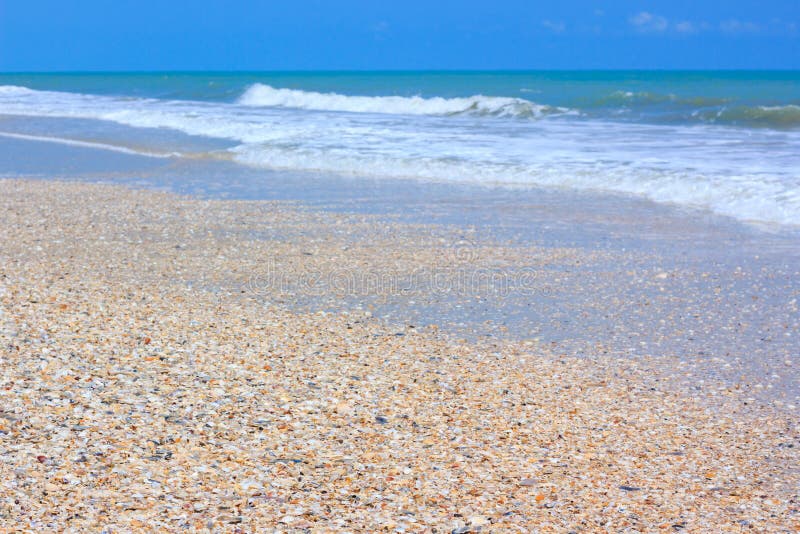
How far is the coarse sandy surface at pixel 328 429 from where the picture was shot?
8.69 feet

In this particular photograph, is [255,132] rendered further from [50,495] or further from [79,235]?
[50,495]

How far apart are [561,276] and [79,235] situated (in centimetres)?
380

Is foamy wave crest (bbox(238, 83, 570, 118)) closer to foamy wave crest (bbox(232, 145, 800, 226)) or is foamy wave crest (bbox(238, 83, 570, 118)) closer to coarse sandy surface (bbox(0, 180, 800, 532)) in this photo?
foamy wave crest (bbox(232, 145, 800, 226))

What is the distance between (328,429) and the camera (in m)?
3.27

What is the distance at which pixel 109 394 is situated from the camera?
3418 mm

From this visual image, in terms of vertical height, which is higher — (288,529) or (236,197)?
(236,197)

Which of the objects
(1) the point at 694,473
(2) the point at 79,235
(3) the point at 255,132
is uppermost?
(3) the point at 255,132

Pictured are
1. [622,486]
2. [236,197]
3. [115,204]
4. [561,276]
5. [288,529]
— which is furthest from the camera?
[236,197]

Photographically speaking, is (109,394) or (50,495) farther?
(109,394)

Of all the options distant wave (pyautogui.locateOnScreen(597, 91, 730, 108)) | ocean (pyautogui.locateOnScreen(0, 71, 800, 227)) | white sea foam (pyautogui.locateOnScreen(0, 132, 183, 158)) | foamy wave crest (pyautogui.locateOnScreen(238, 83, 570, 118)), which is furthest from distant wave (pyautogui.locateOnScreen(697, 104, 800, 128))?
white sea foam (pyautogui.locateOnScreen(0, 132, 183, 158))

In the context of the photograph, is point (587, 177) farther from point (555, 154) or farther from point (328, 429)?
point (328, 429)

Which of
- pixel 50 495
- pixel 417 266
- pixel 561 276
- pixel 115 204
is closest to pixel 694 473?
pixel 50 495

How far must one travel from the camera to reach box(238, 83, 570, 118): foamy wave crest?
2470 cm

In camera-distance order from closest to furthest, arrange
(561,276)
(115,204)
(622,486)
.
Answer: (622,486) → (561,276) → (115,204)
